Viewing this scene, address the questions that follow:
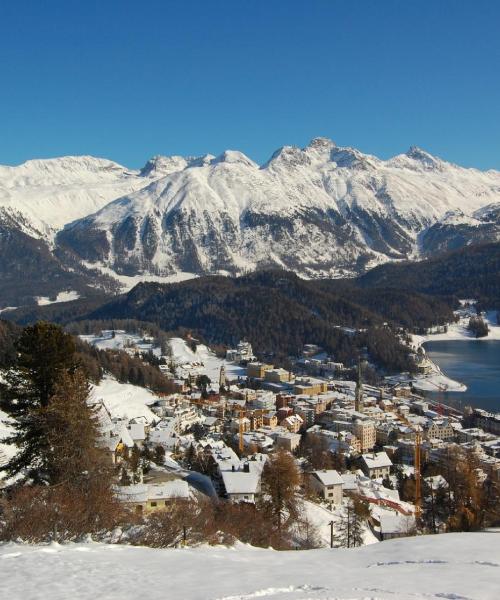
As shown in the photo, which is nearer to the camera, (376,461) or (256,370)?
(376,461)

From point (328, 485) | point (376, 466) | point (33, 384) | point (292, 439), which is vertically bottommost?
point (376, 466)

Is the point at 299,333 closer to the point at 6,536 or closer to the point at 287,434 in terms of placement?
the point at 287,434

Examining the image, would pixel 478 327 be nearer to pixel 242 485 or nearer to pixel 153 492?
pixel 242 485

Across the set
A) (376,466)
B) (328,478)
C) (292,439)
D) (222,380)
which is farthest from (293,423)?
(328,478)

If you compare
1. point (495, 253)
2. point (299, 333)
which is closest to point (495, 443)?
point (299, 333)

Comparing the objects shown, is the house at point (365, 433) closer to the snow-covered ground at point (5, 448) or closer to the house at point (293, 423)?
the house at point (293, 423)

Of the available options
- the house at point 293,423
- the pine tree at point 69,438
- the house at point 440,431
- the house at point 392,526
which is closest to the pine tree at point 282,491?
the house at point 392,526
